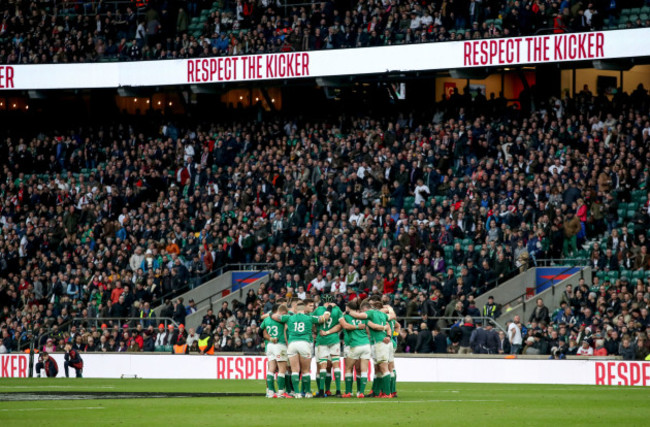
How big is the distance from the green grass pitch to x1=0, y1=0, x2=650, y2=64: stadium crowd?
15448mm

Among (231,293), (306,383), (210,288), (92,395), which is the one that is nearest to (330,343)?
(306,383)

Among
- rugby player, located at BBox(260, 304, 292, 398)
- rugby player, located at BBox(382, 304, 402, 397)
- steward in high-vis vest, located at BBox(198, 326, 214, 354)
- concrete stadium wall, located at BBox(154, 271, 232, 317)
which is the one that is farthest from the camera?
concrete stadium wall, located at BBox(154, 271, 232, 317)

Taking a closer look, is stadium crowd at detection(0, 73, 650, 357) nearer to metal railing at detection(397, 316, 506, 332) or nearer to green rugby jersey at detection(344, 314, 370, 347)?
metal railing at detection(397, 316, 506, 332)

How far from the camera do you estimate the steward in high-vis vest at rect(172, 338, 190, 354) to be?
32.7m

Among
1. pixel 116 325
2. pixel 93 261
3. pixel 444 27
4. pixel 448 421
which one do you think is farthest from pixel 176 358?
pixel 448 421

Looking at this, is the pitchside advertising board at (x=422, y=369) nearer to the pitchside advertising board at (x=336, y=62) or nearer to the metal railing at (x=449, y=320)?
the metal railing at (x=449, y=320)

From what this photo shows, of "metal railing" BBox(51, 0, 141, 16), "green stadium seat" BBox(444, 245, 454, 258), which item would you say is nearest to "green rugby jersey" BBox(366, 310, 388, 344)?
"green stadium seat" BBox(444, 245, 454, 258)

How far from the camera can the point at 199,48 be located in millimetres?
42531

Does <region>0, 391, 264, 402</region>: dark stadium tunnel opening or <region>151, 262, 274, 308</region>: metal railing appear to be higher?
<region>151, 262, 274, 308</region>: metal railing

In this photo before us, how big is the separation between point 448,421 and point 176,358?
1751cm

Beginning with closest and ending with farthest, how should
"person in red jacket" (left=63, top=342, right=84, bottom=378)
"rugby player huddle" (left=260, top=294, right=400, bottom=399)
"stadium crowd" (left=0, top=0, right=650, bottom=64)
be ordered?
1. "rugby player huddle" (left=260, top=294, right=400, bottom=399)
2. "person in red jacket" (left=63, top=342, right=84, bottom=378)
3. "stadium crowd" (left=0, top=0, right=650, bottom=64)

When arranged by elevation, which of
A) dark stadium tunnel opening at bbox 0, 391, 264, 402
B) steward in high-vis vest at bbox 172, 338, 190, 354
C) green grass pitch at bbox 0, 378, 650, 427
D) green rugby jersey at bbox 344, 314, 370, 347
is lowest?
dark stadium tunnel opening at bbox 0, 391, 264, 402

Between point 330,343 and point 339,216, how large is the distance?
16.8m

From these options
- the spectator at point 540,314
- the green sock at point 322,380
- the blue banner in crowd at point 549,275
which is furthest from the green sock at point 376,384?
the blue banner in crowd at point 549,275
